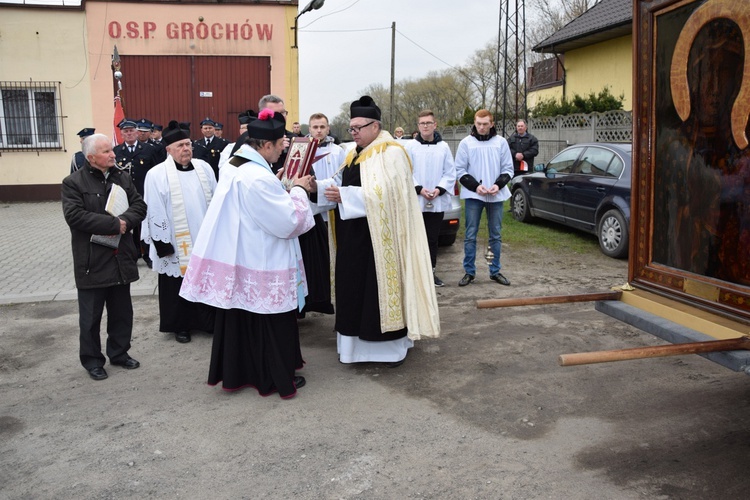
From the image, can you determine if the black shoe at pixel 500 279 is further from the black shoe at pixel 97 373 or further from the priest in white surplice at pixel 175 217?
the black shoe at pixel 97 373

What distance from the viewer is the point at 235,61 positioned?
52.6 feet

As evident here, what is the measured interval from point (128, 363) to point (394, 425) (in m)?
2.36

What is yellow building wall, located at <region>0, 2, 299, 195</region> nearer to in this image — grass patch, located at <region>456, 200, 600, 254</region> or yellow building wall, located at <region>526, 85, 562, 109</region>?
grass patch, located at <region>456, 200, 600, 254</region>

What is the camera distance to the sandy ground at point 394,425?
3430mm

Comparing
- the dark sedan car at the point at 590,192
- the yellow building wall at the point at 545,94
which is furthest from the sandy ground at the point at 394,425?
the yellow building wall at the point at 545,94

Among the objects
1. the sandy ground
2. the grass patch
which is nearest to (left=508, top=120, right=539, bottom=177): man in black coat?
the grass patch

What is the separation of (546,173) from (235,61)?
8.83m

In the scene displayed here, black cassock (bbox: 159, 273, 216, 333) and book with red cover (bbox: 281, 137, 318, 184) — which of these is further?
black cassock (bbox: 159, 273, 216, 333)

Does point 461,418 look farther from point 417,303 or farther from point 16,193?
point 16,193

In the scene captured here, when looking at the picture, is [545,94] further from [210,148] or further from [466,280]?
[466,280]

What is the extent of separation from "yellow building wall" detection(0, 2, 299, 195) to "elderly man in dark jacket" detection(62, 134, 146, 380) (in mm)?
11615

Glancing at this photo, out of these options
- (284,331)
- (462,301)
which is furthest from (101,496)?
(462,301)

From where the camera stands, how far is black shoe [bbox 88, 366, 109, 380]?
4957mm

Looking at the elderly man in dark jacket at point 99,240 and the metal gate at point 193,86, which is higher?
the metal gate at point 193,86
